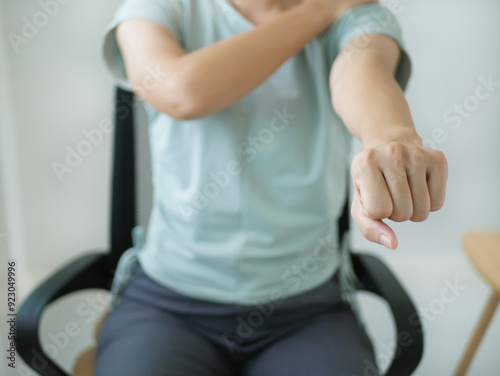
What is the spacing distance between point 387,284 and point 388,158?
1.57 ft

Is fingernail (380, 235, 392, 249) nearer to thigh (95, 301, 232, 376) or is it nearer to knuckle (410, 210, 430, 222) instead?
knuckle (410, 210, 430, 222)

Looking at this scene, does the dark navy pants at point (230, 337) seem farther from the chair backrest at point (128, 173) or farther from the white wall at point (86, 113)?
the white wall at point (86, 113)

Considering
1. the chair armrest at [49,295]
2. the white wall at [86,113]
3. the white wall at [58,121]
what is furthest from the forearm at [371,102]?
the white wall at [58,121]

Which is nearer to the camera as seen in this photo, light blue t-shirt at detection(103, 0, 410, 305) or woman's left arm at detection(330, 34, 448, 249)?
woman's left arm at detection(330, 34, 448, 249)

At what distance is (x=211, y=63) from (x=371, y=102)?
8.6 inches

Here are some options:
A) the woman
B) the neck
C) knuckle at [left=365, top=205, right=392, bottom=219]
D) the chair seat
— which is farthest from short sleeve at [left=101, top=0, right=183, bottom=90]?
the chair seat

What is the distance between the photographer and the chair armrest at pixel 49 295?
26.5 inches

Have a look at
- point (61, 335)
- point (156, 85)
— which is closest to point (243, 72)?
point (156, 85)

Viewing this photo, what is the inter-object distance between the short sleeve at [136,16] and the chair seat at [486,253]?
2.53 feet

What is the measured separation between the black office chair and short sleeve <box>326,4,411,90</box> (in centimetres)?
33

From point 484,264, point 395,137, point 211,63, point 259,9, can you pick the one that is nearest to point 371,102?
point 395,137

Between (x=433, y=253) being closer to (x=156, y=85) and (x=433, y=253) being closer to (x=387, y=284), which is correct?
(x=387, y=284)

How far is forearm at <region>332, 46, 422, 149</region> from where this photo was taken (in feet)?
1.39

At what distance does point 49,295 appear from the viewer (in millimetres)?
727
